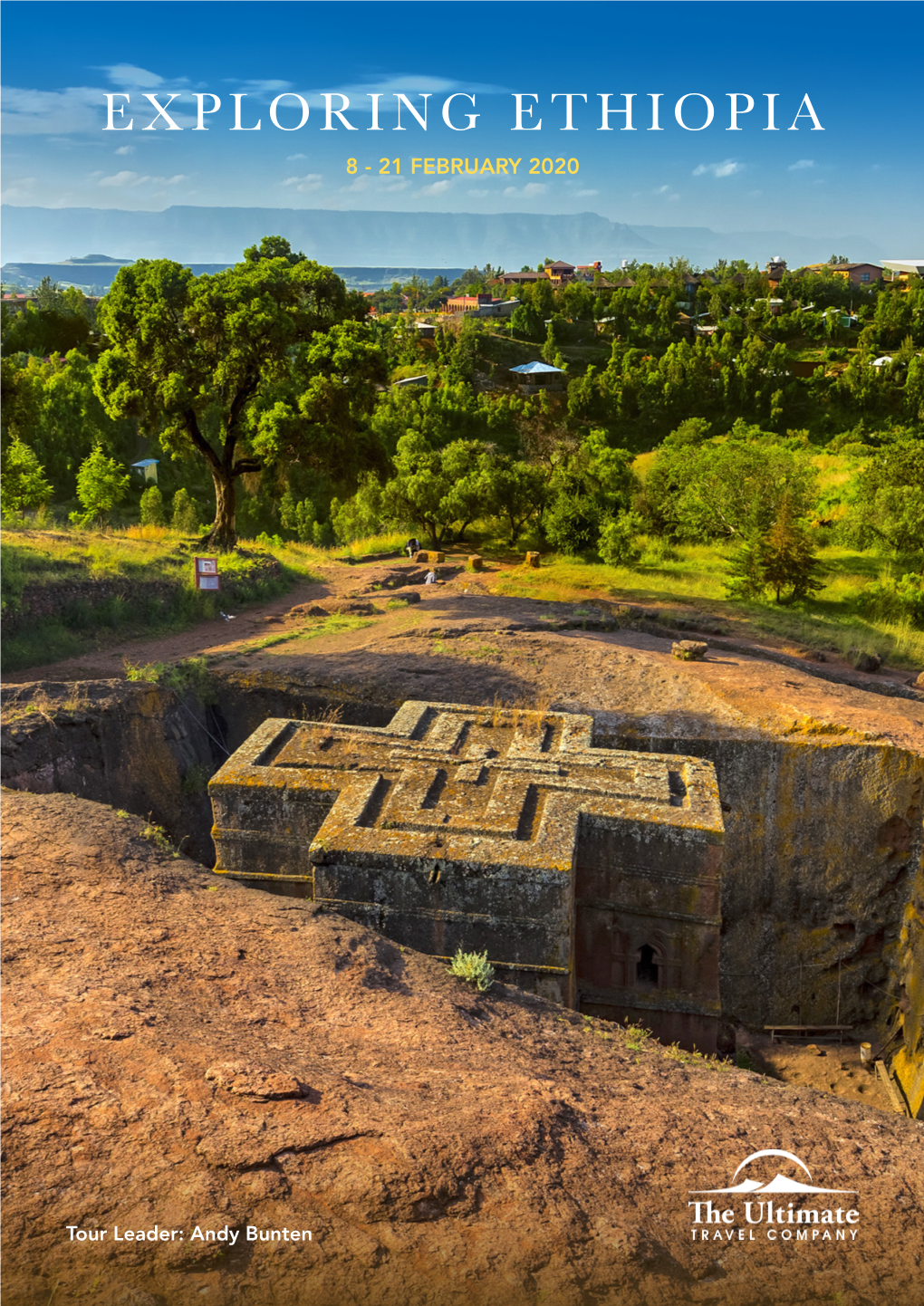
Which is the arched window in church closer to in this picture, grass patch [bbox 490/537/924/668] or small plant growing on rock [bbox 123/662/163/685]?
small plant growing on rock [bbox 123/662/163/685]

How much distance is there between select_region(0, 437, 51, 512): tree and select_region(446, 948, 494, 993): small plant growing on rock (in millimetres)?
17518

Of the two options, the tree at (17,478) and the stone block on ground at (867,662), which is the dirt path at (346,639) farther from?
the tree at (17,478)

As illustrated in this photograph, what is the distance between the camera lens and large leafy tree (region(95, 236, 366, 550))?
17328 millimetres

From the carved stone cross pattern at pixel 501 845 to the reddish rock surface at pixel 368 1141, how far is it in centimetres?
84

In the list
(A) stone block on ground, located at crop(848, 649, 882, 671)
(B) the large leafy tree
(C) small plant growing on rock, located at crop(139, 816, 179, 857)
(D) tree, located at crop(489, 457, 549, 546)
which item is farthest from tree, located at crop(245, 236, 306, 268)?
(C) small plant growing on rock, located at crop(139, 816, 179, 857)

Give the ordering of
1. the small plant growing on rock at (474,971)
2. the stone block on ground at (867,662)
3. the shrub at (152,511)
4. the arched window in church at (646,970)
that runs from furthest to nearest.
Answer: the shrub at (152,511) → the stone block on ground at (867,662) → the arched window in church at (646,970) → the small plant growing on rock at (474,971)

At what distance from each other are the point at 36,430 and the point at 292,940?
117ft

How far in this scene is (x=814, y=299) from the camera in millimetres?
67938

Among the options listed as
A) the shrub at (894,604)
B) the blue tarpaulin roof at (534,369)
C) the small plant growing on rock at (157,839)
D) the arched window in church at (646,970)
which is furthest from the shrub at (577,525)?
the blue tarpaulin roof at (534,369)

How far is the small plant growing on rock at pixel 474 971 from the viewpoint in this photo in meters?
Answer: 5.96

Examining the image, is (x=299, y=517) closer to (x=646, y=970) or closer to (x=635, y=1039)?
(x=646, y=970)

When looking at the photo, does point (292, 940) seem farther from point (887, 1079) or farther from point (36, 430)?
point (36, 430)

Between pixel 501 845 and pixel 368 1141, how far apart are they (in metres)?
3.12

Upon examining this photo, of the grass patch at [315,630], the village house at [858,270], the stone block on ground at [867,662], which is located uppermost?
the village house at [858,270]
